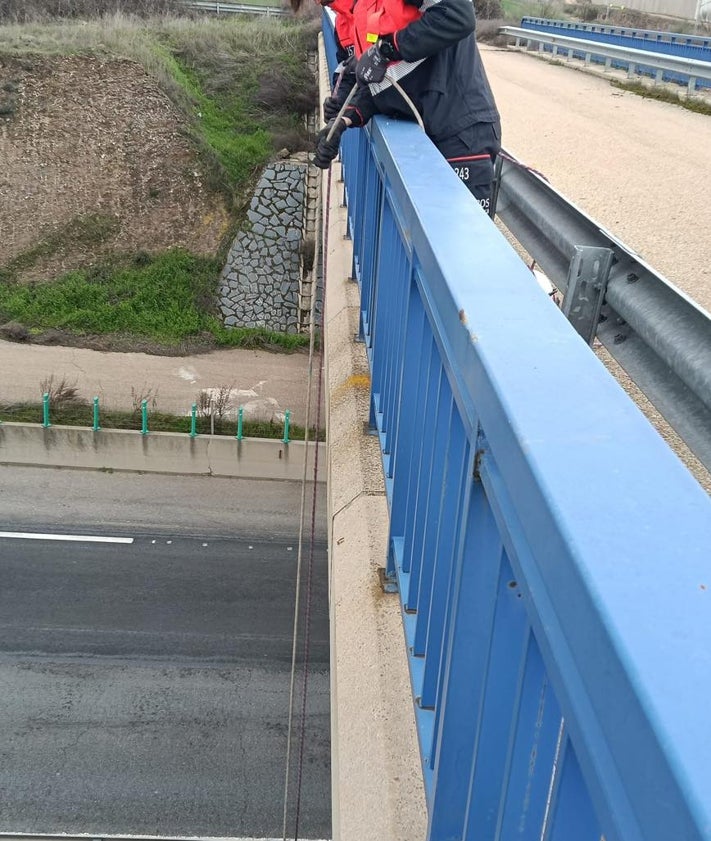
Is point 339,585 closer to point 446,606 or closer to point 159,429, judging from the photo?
point 446,606

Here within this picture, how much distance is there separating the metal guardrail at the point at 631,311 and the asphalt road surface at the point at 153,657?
952 centimetres

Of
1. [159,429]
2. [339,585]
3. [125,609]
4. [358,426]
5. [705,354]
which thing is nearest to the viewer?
[705,354]

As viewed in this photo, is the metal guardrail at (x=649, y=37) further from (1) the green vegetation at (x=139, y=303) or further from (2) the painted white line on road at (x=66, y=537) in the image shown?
(2) the painted white line on road at (x=66, y=537)

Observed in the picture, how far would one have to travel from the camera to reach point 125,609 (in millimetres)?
14797

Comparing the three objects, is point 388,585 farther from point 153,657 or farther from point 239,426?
point 239,426

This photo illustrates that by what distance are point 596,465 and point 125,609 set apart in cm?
1468

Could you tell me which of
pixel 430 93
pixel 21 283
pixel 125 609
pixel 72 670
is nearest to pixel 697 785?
pixel 430 93

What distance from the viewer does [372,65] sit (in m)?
3.83

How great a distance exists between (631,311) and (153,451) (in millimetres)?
15905

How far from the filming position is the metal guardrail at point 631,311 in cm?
239

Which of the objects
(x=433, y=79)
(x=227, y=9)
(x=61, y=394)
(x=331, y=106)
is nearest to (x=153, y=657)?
(x=61, y=394)

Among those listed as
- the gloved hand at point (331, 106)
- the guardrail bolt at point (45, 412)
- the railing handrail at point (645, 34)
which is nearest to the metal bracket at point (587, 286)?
the gloved hand at point (331, 106)

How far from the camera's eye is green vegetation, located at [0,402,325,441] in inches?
710

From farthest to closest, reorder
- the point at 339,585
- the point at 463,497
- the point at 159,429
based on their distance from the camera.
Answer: the point at 159,429 < the point at 339,585 < the point at 463,497
